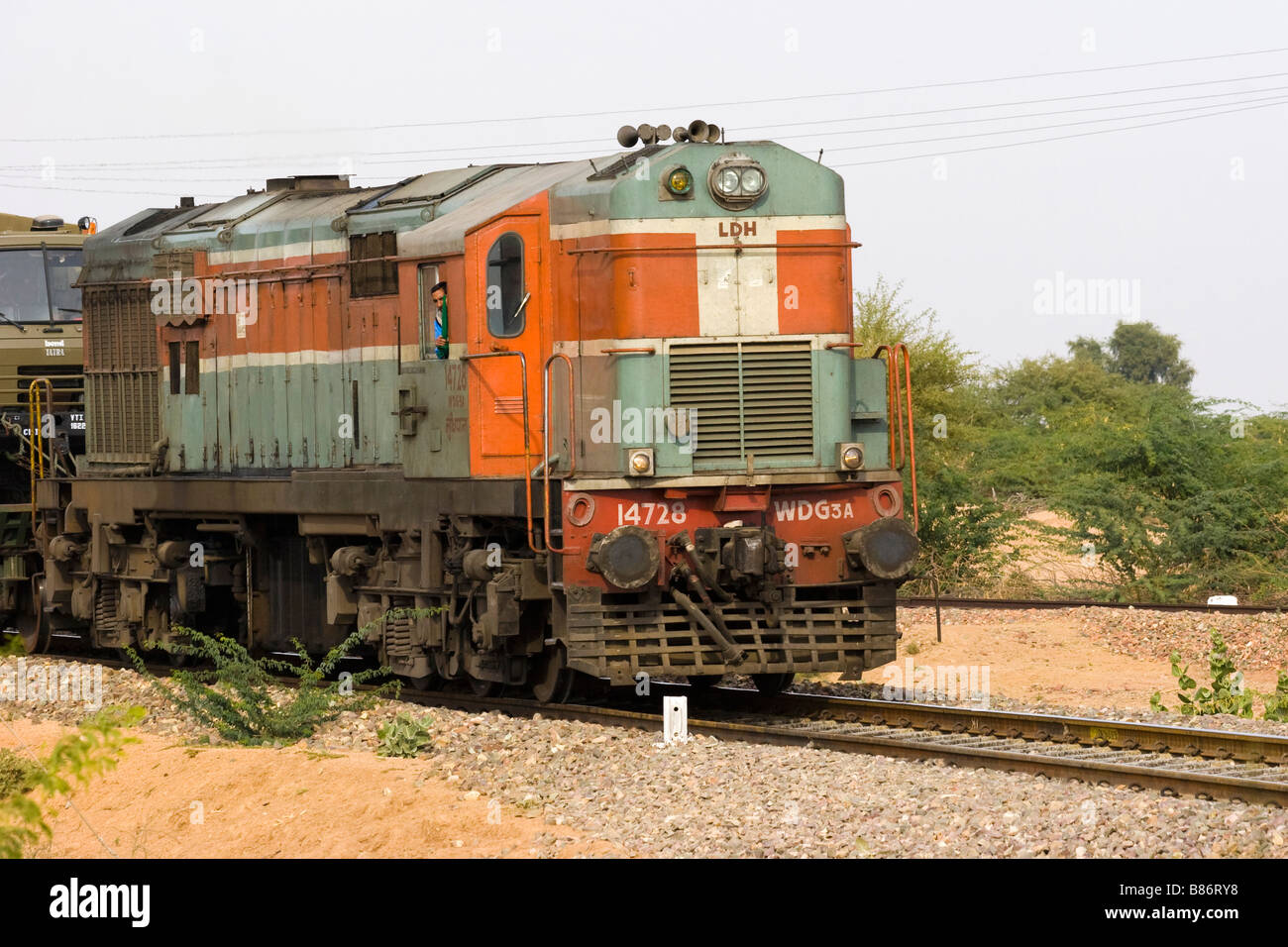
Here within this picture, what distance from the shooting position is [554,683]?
12719 mm

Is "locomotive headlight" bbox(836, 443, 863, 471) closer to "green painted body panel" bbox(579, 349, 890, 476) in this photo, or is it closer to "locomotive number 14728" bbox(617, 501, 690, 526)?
"green painted body panel" bbox(579, 349, 890, 476)

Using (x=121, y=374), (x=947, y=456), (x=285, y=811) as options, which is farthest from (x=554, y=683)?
(x=947, y=456)

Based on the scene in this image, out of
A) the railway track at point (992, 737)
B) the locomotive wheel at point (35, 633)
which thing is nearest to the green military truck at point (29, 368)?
the locomotive wheel at point (35, 633)

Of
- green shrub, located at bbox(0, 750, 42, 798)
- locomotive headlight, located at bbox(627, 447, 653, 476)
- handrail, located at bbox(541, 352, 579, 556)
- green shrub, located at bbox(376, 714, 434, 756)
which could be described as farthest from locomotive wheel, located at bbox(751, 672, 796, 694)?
green shrub, located at bbox(0, 750, 42, 798)

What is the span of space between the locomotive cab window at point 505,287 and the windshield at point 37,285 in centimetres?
834

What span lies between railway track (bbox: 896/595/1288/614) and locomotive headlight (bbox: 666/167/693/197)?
9.69 meters

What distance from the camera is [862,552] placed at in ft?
39.1

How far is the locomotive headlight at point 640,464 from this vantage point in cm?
1166

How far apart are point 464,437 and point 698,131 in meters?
2.89

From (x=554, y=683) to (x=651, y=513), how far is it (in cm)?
180

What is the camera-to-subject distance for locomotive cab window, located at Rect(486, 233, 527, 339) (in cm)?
1216

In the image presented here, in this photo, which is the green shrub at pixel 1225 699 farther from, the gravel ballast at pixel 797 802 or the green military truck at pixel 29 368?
the green military truck at pixel 29 368

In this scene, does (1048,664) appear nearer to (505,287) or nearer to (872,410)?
(872,410)
